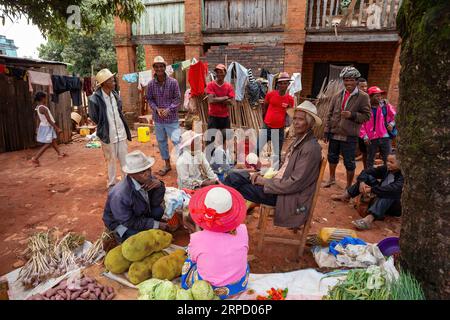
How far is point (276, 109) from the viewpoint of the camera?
18.8ft

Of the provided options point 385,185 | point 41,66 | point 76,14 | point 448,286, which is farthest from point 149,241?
point 41,66

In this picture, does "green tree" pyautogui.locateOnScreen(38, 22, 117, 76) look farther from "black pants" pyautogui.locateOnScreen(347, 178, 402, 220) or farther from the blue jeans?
"black pants" pyautogui.locateOnScreen(347, 178, 402, 220)

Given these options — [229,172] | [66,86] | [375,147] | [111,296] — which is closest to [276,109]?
[375,147]

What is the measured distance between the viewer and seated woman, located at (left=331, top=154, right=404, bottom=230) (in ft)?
12.6

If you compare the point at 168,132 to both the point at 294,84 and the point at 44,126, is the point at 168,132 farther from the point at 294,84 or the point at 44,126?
the point at 294,84

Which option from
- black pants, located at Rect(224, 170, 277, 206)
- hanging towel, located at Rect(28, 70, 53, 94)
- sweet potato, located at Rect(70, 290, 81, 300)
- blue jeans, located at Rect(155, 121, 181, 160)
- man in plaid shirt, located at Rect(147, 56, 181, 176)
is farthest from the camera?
hanging towel, located at Rect(28, 70, 53, 94)

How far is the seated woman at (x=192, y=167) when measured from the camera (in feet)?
13.7

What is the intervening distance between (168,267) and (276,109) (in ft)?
13.2

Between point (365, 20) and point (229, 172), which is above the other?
point (365, 20)

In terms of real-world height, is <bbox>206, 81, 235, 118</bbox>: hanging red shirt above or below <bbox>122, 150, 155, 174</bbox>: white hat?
above

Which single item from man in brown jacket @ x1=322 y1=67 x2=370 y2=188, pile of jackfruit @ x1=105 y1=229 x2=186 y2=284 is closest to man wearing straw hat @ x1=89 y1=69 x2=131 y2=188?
pile of jackfruit @ x1=105 y1=229 x2=186 y2=284

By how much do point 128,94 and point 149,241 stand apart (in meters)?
10.3

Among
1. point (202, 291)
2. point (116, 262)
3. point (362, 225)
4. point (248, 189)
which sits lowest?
point (362, 225)

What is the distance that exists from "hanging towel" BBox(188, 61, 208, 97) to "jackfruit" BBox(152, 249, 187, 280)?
6.15 meters
